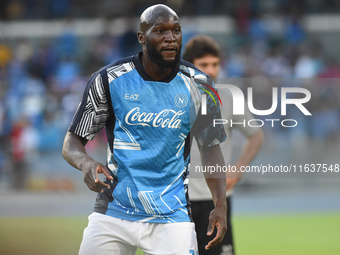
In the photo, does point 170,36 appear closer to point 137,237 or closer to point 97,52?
point 137,237

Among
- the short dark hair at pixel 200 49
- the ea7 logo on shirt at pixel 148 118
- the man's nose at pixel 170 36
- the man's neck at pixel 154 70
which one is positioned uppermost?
the short dark hair at pixel 200 49

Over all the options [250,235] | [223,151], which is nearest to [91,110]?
[223,151]

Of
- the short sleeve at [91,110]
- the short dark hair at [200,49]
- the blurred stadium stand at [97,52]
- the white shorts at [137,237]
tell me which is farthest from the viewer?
the blurred stadium stand at [97,52]

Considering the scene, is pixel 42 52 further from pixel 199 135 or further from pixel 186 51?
pixel 199 135

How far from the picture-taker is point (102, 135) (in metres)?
13.0

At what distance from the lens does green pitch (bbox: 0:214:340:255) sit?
9.34m

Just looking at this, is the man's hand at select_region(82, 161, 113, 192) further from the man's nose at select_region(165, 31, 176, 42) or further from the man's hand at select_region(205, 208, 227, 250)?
the man's nose at select_region(165, 31, 176, 42)

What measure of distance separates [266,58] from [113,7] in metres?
5.57

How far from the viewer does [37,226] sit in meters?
11.4

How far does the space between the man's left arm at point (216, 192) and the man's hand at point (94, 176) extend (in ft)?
2.62

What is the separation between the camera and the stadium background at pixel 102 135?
11070 millimetres

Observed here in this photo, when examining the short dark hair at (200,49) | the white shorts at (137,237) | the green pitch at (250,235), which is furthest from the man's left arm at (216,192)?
the green pitch at (250,235)

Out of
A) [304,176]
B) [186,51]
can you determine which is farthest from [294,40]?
[186,51]

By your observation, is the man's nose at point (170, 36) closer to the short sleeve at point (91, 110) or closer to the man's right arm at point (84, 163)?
the short sleeve at point (91, 110)
